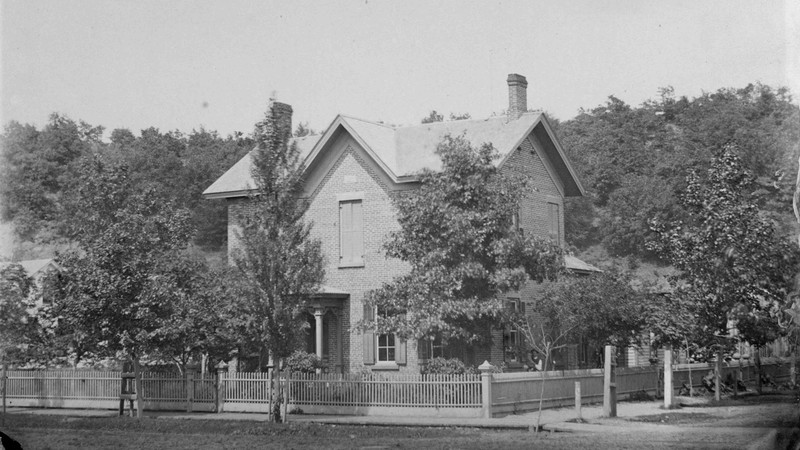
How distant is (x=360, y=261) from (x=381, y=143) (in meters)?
4.28

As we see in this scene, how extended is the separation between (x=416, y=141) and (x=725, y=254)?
42.8ft

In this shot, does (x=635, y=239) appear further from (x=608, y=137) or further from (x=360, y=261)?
(x=360, y=261)

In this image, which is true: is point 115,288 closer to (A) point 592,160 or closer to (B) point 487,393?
(B) point 487,393

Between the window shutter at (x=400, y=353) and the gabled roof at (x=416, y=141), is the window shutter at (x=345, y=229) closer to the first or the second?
the gabled roof at (x=416, y=141)

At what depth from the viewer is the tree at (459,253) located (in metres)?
28.3

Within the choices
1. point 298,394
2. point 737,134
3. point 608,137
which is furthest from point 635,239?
point 298,394

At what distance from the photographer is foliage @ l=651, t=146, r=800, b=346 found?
26.2m

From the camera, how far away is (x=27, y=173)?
2322 inches

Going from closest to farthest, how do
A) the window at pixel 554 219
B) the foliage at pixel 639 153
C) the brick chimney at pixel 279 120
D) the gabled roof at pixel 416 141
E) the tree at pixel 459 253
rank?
1. the brick chimney at pixel 279 120
2. the tree at pixel 459 253
3. the gabled roof at pixel 416 141
4. the window at pixel 554 219
5. the foliage at pixel 639 153

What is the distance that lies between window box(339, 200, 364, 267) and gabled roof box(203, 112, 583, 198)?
2.01 m

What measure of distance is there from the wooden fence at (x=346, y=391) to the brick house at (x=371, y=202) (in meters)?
3.28

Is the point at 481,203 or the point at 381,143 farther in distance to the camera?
the point at 381,143

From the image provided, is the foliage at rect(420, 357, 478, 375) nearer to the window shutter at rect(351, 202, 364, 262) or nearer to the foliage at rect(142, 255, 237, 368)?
the foliage at rect(142, 255, 237, 368)

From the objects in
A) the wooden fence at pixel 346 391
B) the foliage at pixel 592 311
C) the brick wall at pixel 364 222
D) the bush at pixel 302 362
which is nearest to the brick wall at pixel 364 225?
the brick wall at pixel 364 222
